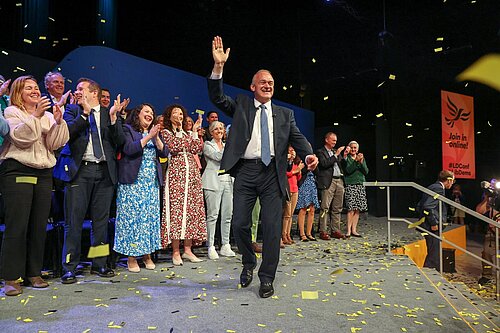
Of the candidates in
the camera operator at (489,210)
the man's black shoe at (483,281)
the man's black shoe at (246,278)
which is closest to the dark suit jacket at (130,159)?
the man's black shoe at (246,278)

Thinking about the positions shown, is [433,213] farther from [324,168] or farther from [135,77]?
[135,77]

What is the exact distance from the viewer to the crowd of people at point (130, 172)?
265 centimetres

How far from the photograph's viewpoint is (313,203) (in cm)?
554

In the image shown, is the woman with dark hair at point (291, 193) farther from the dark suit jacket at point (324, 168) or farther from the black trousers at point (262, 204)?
the black trousers at point (262, 204)

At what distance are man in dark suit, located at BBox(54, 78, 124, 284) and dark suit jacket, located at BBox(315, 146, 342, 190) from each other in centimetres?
307

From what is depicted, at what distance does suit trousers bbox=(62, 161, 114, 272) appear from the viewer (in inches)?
116

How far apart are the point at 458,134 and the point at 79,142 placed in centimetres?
901

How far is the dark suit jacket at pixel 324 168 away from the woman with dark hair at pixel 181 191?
2.22 m

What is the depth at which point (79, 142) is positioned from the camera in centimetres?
300

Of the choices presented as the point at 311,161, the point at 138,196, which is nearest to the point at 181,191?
the point at 138,196

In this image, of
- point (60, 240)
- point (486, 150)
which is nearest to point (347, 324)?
point (60, 240)

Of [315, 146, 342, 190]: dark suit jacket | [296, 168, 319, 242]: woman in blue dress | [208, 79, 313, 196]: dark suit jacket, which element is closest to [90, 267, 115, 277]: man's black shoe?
[208, 79, 313, 196]: dark suit jacket

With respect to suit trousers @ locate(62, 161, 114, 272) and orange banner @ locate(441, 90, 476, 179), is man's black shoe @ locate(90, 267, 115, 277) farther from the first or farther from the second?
orange banner @ locate(441, 90, 476, 179)

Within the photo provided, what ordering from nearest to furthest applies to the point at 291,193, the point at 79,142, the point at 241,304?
the point at 241,304
the point at 79,142
the point at 291,193
